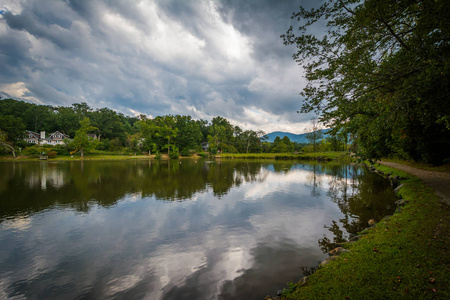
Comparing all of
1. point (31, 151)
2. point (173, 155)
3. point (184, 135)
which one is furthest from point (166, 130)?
point (31, 151)

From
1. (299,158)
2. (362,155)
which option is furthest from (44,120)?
(362,155)

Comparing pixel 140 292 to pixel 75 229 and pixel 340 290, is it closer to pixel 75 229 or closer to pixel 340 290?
pixel 340 290

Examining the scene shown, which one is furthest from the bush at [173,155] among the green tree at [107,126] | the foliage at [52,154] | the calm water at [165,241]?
the calm water at [165,241]

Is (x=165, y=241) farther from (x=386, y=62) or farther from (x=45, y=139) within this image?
(x=45, y=139)

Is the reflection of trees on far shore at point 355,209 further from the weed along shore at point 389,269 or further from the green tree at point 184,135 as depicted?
the green tree at point 184,135

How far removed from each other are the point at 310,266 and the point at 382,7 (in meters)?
7.52

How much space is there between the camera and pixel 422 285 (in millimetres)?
3115

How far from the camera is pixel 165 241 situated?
6.77m

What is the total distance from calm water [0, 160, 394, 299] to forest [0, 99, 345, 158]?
1911 inches

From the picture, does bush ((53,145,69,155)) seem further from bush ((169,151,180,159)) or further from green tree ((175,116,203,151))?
green tree ((175,116,203,151))

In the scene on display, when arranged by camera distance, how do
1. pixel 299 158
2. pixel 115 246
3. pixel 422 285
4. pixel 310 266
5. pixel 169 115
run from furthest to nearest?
pixel 169 115, pixel 299 158, pixel 115 246, pixel 310 266, pixel 422 285

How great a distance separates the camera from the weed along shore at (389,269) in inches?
121

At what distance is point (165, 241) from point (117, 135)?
249 feet

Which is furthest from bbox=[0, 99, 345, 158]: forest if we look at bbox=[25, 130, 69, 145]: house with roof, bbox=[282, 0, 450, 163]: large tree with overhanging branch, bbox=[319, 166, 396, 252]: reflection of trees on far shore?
bbox=[282, 0, 450, 163]: large tree with overhanging branch
